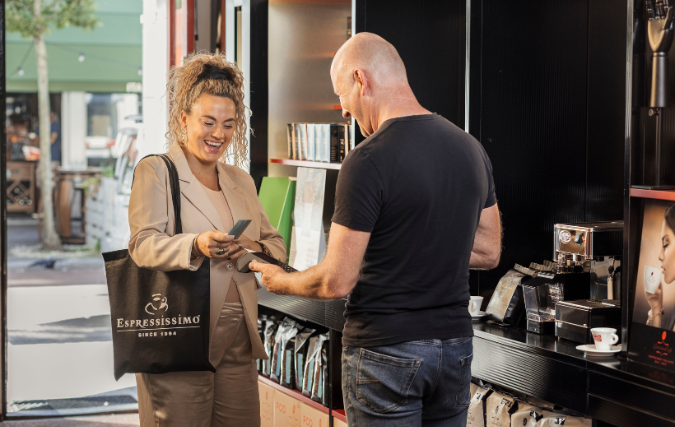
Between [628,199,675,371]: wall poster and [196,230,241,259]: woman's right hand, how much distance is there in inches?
50.8

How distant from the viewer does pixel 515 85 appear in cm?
309

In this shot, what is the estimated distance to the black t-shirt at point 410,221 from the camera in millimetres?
1776

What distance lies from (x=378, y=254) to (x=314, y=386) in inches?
81.2

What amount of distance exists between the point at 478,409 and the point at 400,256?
1.30 metres

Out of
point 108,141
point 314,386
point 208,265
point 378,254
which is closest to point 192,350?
point 208,265

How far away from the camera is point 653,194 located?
7.55 ft

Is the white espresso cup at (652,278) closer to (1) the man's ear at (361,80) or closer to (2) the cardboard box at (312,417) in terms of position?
(1) the man's ear at (361,80)

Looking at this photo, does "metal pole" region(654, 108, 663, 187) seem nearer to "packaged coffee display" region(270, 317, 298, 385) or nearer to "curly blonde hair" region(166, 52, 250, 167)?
"curly blonde hair" region(166, 52, 250, 167)

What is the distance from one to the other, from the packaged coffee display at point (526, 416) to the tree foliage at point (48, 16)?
3.60 metres

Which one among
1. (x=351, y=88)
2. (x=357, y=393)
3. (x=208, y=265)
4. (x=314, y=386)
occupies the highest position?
(x=351, y=88)

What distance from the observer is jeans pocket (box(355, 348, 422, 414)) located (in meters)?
1.84

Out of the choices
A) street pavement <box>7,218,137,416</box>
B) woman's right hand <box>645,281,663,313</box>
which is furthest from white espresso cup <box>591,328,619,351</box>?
street pavement <box>7,218,137,416</box>

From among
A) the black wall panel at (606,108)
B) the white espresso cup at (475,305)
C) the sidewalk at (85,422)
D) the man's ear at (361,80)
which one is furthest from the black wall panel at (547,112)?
the sidewalk at (85,422)

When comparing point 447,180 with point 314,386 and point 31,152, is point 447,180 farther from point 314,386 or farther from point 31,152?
point 31,152
